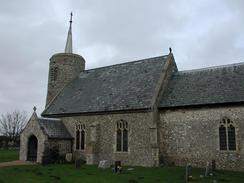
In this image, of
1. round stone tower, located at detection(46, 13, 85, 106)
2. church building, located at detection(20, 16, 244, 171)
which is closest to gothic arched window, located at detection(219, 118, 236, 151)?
church building, located at detection(20, 16, 244, 171)

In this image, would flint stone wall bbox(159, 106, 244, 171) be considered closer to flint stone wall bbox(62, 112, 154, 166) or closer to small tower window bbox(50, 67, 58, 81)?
flint stone wall bbox(62, 112, 154, 166)

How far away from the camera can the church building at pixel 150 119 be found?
903 inches

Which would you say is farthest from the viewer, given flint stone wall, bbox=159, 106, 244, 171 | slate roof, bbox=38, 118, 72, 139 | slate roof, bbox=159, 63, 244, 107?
slate roof, bbox=38, 118, 72, 139

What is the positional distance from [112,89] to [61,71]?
10.3 meters

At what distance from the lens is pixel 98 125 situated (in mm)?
28344

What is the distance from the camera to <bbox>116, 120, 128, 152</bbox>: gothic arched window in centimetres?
2681

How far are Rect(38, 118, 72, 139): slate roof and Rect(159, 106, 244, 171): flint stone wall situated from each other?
33.2 feet

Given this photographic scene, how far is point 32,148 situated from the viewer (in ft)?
99.0

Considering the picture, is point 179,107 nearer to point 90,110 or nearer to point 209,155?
point 209,155

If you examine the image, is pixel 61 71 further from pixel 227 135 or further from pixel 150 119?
pixel 227 135

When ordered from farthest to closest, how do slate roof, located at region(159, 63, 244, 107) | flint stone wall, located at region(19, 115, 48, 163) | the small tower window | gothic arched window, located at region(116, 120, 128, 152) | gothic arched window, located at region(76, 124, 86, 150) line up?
1. the small tower window
2. gothic arched window, located at region(76, 124, 86, 150)
3. flint stone wall, located at region(19, 115, 48, 163)
4. gothic arched window, located at region(116, 120, 128, 152)
5. slate roof, located at region(159, 63, 244, 107)

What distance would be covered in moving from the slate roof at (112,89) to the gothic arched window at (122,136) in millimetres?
1461

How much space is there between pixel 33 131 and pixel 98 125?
262 inches

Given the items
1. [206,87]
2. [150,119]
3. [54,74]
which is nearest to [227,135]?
[206,87]
